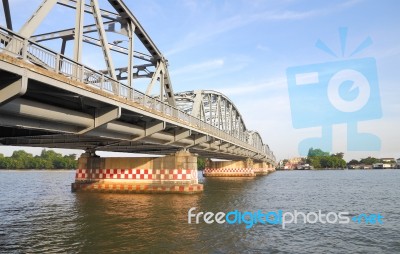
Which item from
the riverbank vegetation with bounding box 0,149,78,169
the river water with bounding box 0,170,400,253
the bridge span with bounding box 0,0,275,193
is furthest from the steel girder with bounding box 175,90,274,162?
the riverbank vegetation with bounding box 0,149,78,169

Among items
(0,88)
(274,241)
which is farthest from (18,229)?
(274,241)

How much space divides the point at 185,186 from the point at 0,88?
962 inches

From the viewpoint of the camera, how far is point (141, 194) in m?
33.3

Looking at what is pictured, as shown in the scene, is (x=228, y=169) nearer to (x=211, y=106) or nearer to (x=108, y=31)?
(x=211, y=106)

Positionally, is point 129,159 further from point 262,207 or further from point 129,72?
point 262,207

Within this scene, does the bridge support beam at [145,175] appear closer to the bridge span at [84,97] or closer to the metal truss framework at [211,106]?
the bridge span at [84,97]

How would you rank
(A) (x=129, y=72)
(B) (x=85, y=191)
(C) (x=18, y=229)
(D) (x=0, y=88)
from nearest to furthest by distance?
→ (D) (x=0, y=88) → (C) (x=18, y=229) → (A) (x=129, y=72) → (B) (x=85, y=191)

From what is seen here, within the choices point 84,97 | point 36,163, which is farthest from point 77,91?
point 36,163

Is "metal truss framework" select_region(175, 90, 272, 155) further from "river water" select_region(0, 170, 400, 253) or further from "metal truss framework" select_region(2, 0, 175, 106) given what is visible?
"river water" select_region(0, 170, 400, 253)

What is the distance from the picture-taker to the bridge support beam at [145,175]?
34.2 metres

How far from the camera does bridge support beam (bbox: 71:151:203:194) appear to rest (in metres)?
34.2

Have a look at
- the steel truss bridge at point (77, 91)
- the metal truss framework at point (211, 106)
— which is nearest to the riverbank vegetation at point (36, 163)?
the metal truss framework at point (211, 106)

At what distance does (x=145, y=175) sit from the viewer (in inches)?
1371

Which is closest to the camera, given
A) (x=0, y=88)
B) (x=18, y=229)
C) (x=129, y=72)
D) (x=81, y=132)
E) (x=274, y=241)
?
(x=0, y=88)
